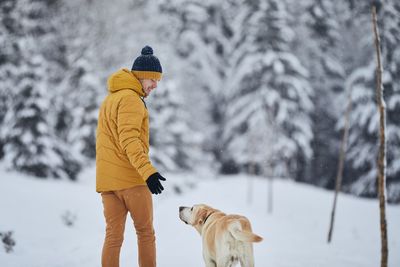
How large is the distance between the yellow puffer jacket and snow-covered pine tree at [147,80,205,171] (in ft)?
45.8

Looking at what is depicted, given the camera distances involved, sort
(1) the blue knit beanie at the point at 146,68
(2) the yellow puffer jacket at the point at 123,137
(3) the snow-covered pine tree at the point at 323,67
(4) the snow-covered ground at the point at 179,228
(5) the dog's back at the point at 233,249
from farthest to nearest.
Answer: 1. (3) the snow-covered pine tree at the point at 323,67
2. (4) the snow-covered ground at the point at 179,228
3. (5) the dog's back at the point at 233,249
4. (1) the blue knit beanie at the point at 146,68
5. (2) the yellow puffer jacket at the point at 123,137

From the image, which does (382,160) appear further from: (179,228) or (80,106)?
(80,106)

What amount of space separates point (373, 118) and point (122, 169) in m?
17.5

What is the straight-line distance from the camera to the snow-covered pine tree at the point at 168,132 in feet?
59.7

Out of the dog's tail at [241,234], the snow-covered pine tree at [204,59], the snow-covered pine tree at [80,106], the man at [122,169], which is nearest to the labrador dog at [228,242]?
the dog's tail at [241,234]

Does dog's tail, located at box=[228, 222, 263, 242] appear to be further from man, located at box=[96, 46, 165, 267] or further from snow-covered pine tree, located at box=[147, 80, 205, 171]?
snow-covered pine tree, located at box=[147, 80, 205, 171]

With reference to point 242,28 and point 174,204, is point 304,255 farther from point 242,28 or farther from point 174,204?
point 242,28

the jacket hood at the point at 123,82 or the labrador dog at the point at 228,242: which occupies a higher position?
the jacket hood at the point at 123,82

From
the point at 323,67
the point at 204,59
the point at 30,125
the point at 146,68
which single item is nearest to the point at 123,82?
the point at 146,68

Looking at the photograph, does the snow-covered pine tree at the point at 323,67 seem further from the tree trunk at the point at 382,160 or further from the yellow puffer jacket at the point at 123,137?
the yellow puffer jacket at the point at 123,137

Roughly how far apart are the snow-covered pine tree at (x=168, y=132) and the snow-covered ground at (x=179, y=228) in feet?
9.71

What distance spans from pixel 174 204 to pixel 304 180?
48.3 feet

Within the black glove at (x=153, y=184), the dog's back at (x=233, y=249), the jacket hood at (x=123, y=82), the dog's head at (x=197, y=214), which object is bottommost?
the dog's back at (x=233, y=249)

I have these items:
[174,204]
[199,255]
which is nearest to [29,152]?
[174,204]
